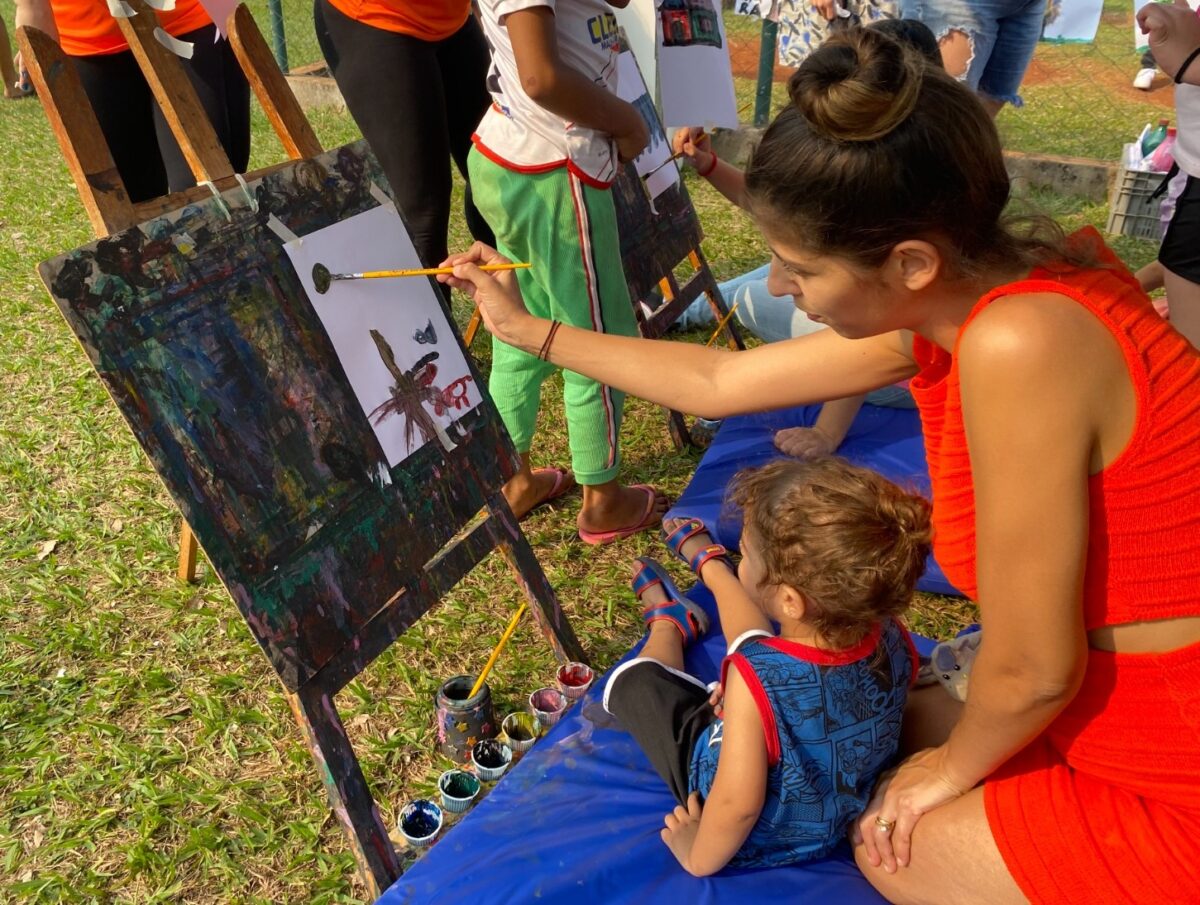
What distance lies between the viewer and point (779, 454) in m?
3.14

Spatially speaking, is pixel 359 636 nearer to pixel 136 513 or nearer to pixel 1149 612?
pixel 1149 612

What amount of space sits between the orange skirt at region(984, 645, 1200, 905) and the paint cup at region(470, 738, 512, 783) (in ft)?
3.29

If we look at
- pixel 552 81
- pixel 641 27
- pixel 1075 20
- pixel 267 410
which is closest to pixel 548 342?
pixel 267 410

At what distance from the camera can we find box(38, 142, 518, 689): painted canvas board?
1.55 m

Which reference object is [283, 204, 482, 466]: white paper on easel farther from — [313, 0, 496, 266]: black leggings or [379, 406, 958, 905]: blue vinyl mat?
[313, 0, 496, 266]: black leggings

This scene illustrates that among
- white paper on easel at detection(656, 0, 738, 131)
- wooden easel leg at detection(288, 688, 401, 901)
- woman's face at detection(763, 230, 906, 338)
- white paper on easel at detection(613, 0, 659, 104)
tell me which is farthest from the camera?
white paper on easel at detection(613, 0, 659, 104)

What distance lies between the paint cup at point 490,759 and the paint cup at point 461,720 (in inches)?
1.9

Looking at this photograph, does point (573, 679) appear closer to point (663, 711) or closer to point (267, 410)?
point (663, 711)

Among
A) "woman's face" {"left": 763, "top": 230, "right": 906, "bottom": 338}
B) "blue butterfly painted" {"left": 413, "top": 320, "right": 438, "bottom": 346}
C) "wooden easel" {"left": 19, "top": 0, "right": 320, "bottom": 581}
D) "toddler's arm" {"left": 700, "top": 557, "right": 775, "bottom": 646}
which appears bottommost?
"toddler's arm" {"left": 700, "top": 557, "right": 775, "bottom": 646}

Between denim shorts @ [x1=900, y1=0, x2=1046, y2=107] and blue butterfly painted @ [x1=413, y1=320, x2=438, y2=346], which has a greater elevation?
blue butterfly painted @ [x1=413, y1=320, x2=438, y2=346]

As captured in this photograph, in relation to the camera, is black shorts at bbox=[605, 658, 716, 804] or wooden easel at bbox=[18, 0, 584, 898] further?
black shorts at bbox=[605, 658, 716, 804]

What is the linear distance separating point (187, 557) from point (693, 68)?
8.03ft

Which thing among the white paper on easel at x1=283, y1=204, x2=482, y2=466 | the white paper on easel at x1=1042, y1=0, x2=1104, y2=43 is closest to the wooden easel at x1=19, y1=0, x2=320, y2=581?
the white paper on easel at x1=283, y1=204, x2=482, y2=466

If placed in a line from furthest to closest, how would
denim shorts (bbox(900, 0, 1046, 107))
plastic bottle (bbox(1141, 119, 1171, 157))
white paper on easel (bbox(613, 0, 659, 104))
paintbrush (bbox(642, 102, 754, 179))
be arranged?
plastic bottle (bbox(1141, 119, 1171, 157)) → white paper on easel (bbox(613, 0, 659, 104)) → denim shorts (bbox(900, 0, 1046, 107)) → paintbrush (bbox(642, 102, 754, 179))
